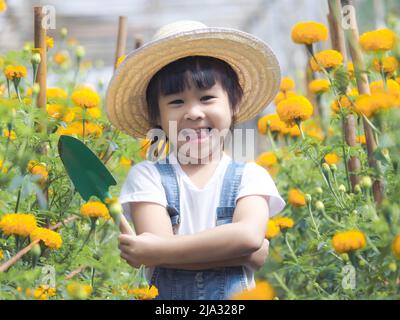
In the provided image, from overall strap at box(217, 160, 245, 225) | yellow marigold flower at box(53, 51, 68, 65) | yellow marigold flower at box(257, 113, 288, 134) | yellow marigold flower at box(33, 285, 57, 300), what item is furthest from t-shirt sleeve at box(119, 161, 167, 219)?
yellow marigold flower at box(53, 51, 68, 65)

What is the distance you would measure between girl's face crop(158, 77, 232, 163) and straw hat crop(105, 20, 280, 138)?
0.10m

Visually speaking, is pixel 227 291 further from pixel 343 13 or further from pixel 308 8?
pixel 308 8

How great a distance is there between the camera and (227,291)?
1.71 metres

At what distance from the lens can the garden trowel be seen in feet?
5.30

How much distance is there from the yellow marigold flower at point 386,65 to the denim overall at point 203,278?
0.40 metres

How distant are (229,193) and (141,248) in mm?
261

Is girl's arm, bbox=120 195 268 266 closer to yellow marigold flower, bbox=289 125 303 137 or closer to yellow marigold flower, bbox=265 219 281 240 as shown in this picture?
yellow marigold flower, bbox=265 219 281 240

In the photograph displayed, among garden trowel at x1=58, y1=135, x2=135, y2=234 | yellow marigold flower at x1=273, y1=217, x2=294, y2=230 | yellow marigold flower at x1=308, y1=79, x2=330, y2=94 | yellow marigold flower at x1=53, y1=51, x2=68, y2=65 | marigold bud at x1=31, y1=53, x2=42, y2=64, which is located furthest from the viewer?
yellow marigold flower at x1=53, y1=51, x2=68, y2=65

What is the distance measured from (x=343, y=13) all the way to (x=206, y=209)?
627mm

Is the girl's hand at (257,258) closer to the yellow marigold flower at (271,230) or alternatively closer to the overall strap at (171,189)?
the overall strap at (171,189)

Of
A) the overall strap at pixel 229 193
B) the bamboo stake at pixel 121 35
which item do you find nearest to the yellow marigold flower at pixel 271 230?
the overall strap at pixel 229 193

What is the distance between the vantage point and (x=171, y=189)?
1781mm

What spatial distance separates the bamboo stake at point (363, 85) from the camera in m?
1.84
